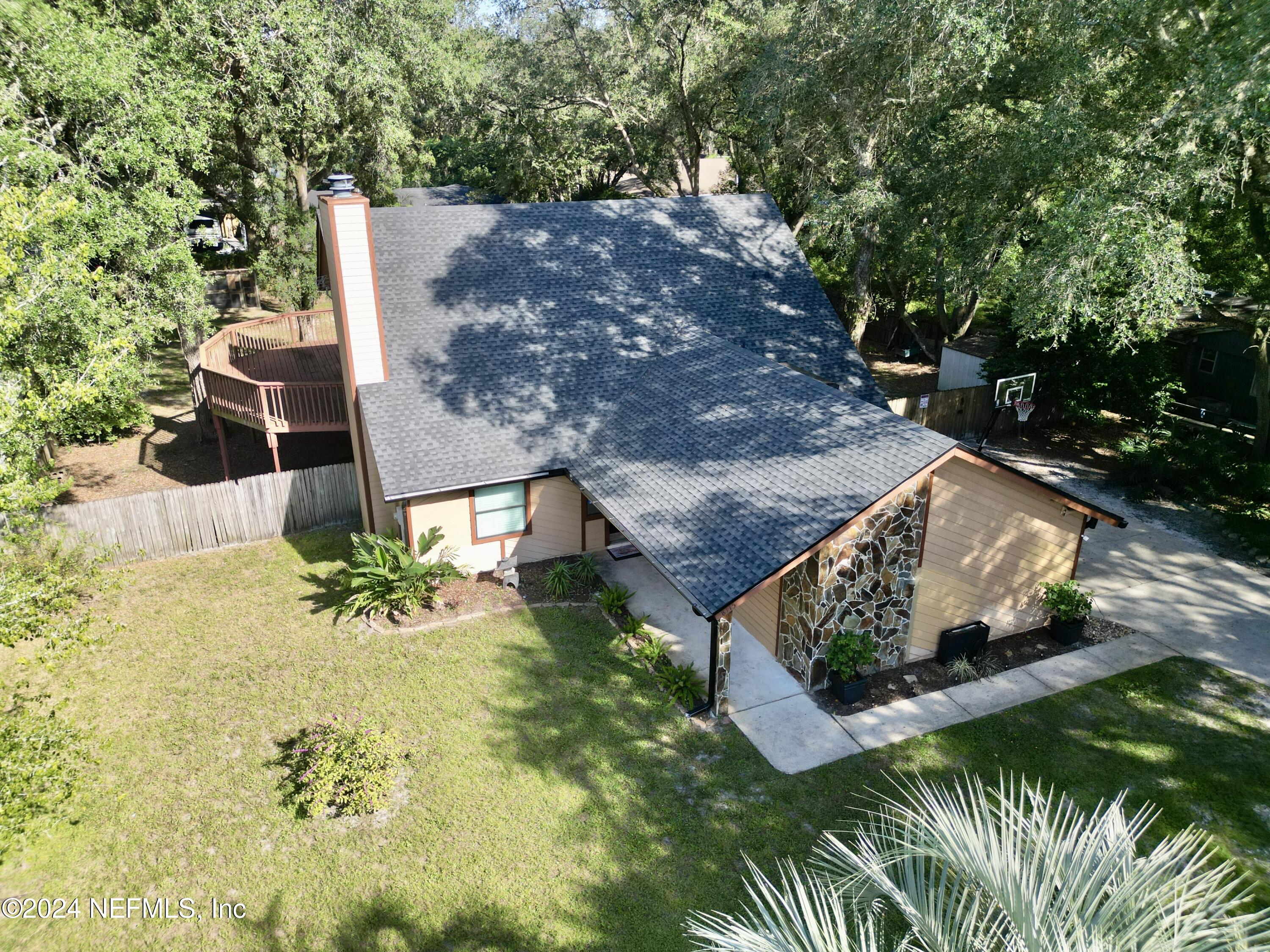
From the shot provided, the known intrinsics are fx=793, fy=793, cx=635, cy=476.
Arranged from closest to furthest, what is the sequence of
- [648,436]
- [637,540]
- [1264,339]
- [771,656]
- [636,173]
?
1. [637,540]
2. [771,656]
3. [648,436]
4. [1264,339]
5. [636,173]

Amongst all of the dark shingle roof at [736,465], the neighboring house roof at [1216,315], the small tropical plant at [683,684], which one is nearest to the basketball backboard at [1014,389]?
the neighboring house roof at [1216,315]

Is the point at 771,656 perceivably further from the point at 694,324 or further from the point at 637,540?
the point at 694,324

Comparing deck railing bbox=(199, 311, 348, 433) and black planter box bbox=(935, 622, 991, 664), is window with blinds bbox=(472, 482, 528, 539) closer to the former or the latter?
deck railing bbox=(199, 311, 348, 433)

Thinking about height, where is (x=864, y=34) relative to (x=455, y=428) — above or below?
above

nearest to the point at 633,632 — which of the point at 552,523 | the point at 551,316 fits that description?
the point at 552,523

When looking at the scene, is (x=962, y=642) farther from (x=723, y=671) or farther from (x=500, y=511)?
(x=500, y=511)

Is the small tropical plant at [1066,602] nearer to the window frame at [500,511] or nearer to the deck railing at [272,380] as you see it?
the window frame at [500,511]

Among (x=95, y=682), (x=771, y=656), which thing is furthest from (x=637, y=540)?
(x=95, y=682)
